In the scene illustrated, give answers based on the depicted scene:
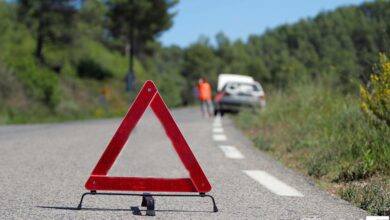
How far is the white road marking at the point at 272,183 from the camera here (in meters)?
6.54

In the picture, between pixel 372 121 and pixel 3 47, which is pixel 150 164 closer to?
pixel 372 121

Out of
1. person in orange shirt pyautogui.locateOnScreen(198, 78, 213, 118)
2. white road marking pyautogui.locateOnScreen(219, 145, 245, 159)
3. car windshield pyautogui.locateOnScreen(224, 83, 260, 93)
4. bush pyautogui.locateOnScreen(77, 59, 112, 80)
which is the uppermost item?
white road marking pyautogui.locateOnScreen(219, 145, 245, 159)

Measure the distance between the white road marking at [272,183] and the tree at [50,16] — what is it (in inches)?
1874

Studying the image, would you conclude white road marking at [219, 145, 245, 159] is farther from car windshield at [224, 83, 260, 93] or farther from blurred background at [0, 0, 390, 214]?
A: car windshield at [224, 83, 260, 93]

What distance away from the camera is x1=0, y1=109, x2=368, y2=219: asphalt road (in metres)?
5.25

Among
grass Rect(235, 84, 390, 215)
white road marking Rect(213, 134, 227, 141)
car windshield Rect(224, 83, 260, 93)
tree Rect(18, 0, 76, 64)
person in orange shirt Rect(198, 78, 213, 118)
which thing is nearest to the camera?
grass Rect(235, 84, 390, 215)

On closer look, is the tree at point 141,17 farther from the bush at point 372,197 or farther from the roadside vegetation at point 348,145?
the bush at point 372,197

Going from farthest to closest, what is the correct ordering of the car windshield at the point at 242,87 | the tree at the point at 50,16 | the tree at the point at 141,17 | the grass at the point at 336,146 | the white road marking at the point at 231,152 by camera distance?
the tree at the point at 141,17 → the tree at the point at 50,16 → the car windshield at the point at 242,87 → the white road marking at the point at 231,152 → the grass at the point at 336,146

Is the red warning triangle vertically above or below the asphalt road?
above

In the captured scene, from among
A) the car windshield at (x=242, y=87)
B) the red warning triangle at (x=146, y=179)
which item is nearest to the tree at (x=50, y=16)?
the car windshield at (x=242, y=87)

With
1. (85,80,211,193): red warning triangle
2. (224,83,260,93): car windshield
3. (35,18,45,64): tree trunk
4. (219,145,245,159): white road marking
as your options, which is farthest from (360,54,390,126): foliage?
(35,18,45,64): tree trunk

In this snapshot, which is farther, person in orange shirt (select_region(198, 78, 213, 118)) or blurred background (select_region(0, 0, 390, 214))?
person in orange shirt (select_region(198, 78, 213, 118))

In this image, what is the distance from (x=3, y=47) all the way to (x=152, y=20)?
61.0 ft

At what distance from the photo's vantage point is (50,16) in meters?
53.5
